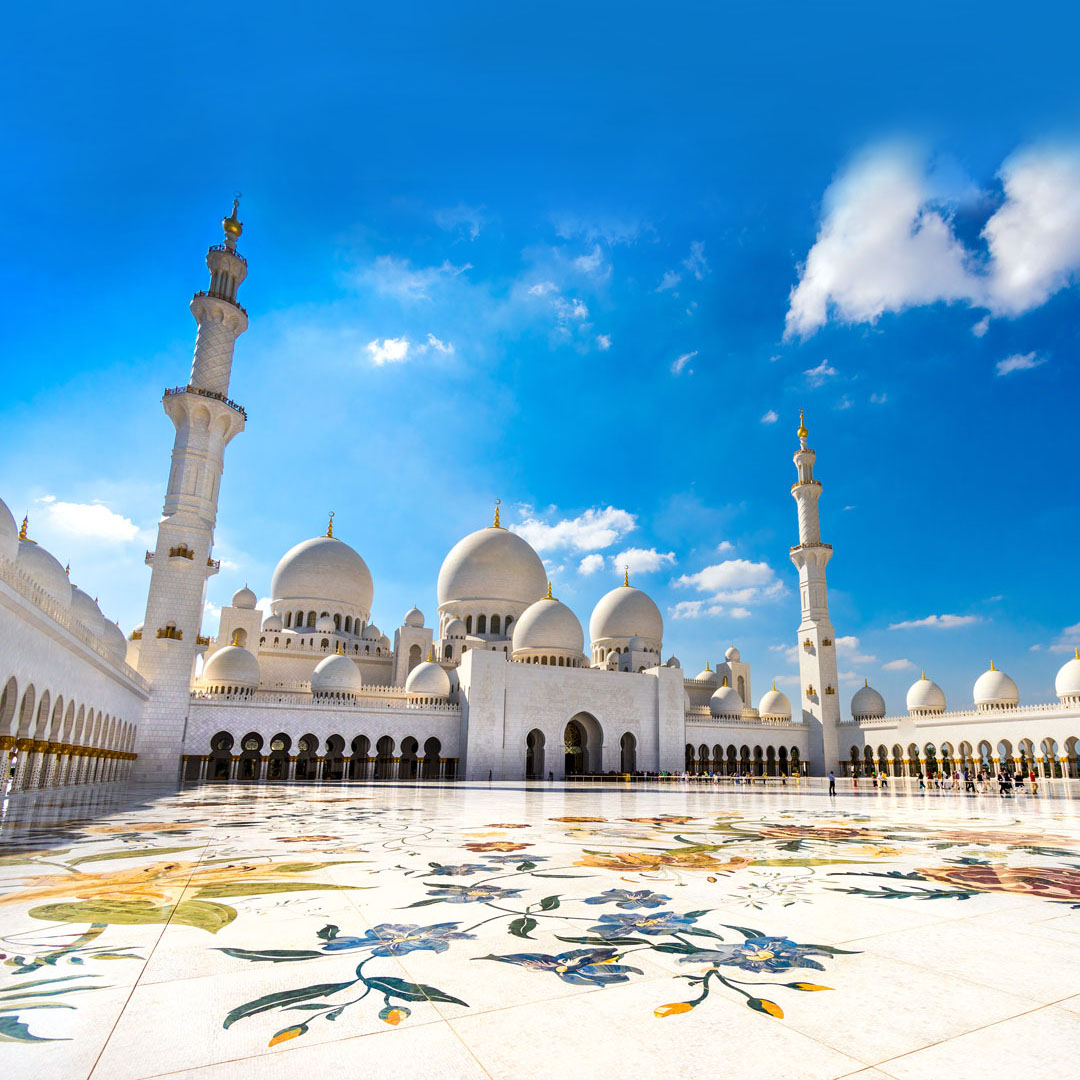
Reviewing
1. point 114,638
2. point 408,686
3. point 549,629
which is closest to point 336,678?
point 408,686

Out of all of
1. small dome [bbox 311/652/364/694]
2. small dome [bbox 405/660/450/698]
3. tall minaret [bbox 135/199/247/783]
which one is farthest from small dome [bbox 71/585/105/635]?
small dome [bbox 405/660/450/698]

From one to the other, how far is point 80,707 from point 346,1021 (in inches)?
615

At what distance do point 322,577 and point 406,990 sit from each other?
107 feet

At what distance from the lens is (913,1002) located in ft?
7.01

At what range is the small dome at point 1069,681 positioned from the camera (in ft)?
91.0

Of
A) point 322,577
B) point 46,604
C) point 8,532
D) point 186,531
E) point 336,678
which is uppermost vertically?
point 322,577

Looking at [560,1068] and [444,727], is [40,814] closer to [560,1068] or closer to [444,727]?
[560,1068]

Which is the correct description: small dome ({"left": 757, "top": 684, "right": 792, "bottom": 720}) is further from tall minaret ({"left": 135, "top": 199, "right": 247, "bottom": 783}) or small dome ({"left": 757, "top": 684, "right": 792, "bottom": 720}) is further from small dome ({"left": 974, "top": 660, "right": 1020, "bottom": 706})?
tall minaret ({"left": 135, "top": 199, "right": 247, "bottom": 783})

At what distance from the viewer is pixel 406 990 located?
2.19 meters

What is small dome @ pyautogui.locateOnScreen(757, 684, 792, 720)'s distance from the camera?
122 ft

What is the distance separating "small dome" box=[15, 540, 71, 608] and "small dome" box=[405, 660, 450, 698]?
41.8 ft

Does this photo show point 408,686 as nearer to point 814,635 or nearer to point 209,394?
point 209,394

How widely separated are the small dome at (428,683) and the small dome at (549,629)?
4.10m

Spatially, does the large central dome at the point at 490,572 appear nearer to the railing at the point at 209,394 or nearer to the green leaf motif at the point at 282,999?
the railing at the point at 209,394
